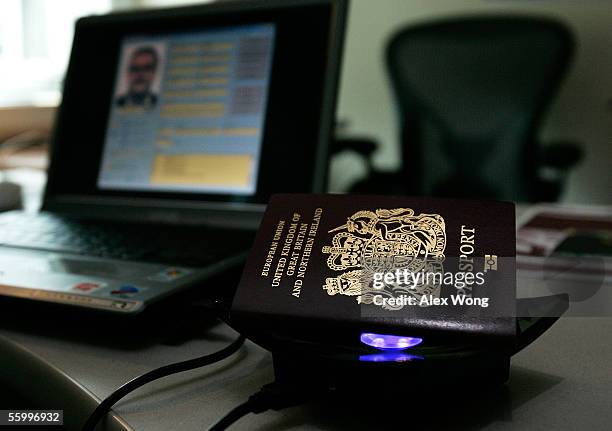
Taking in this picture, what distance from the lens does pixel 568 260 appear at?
1.80 ft

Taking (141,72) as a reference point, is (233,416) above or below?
below

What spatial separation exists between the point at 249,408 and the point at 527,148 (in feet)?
4.99

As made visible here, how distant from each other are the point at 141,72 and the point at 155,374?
503 mm

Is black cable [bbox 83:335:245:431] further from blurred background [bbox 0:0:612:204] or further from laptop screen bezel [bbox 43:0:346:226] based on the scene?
blurred background [bbox 0:0:612:204]

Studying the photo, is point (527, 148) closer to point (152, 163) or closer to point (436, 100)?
point (436, 100)

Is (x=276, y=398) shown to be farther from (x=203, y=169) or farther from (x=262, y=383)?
(x=203, y=169)

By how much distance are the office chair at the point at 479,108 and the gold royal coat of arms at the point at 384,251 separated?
1.38 m

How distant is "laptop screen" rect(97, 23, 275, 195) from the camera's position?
27.4 inches

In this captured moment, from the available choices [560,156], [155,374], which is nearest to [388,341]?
[155,374]

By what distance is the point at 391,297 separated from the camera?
12.0 inches

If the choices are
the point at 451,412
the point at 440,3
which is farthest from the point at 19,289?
the point at 440,3

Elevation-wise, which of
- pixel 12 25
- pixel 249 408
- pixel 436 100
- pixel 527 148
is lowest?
pixel 249 408

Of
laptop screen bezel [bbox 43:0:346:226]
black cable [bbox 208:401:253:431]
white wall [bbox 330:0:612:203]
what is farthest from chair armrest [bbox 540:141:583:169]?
black cable [bbox 208:401:253:431]

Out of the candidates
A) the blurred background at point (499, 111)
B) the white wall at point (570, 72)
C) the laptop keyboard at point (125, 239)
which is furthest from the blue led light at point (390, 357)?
the white wall at point (570, 72)
